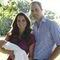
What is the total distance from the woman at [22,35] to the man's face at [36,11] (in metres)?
0.12

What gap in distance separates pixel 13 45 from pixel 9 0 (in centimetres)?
1044

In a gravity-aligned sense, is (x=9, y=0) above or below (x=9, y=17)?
above

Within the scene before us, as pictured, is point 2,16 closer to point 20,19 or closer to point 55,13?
point 55,13

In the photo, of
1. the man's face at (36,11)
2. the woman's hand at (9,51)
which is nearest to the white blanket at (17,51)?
the woman's hand at (9,51)

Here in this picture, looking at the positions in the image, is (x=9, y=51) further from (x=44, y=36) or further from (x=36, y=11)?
(x=36, y=11)

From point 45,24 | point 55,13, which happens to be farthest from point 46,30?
point 55,13

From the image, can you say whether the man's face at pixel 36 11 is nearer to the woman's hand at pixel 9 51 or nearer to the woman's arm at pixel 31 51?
the woman's arm at pixel 31 51

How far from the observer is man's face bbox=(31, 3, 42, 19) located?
2.25 m

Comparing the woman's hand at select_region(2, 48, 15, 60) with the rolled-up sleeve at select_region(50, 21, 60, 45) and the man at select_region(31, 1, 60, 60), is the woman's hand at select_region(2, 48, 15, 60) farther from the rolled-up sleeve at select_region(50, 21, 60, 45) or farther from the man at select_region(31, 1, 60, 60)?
the rolled-up sleeve at select_region(50, 21, 60, 45)

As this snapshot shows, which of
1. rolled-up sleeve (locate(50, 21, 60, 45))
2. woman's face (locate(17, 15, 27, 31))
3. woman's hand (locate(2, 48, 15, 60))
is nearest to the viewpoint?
woman's hand (locate(2, 48, 15, 60))

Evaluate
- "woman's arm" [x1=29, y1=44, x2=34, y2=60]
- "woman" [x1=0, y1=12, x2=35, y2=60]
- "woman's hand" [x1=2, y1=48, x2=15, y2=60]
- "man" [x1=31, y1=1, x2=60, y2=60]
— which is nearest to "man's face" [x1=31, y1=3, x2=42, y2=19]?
"man" [x1=31, y1=1, x2=60, y2=60]

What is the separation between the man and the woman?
0.07 meters

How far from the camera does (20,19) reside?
230 cm

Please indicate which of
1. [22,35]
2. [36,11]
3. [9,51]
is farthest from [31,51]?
[36,11]
